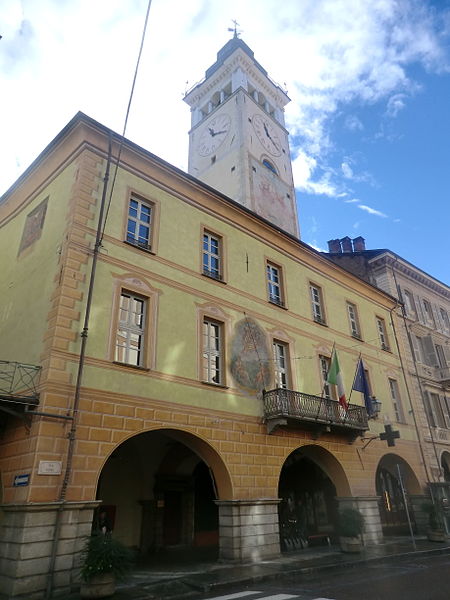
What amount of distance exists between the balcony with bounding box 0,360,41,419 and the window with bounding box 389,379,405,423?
1721 cm

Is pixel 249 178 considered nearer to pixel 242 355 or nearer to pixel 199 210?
pixel 199 210

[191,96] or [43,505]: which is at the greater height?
[191,96]

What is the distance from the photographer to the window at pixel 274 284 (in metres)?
17.6

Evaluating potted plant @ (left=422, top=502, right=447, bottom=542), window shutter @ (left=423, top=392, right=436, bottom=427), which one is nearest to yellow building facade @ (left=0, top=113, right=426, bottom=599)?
potted plant @ (left=422, top=502, right=447, bottom=542)

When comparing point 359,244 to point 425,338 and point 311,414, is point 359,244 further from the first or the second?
point 311,414

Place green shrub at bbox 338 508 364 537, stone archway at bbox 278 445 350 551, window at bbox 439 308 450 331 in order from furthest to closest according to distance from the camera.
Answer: window at bbox 439 308 450 331 → stone archway at bbox 278 445 350 551 → green shrub at bbox 338 508 364 537

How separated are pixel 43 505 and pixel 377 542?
1328 cm

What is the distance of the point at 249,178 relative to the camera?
27.9 metres

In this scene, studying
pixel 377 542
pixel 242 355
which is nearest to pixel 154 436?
pixel 242 355

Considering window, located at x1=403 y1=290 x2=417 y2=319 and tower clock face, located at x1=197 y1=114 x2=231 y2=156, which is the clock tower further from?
window, located at x1=403 y1=290 x2=417 y2=319

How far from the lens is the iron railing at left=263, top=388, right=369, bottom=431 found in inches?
565

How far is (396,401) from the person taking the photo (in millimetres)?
21906

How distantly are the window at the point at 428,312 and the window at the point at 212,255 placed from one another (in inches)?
688

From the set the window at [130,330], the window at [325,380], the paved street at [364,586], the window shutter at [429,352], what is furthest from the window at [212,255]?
the window shutter at [429,352]
